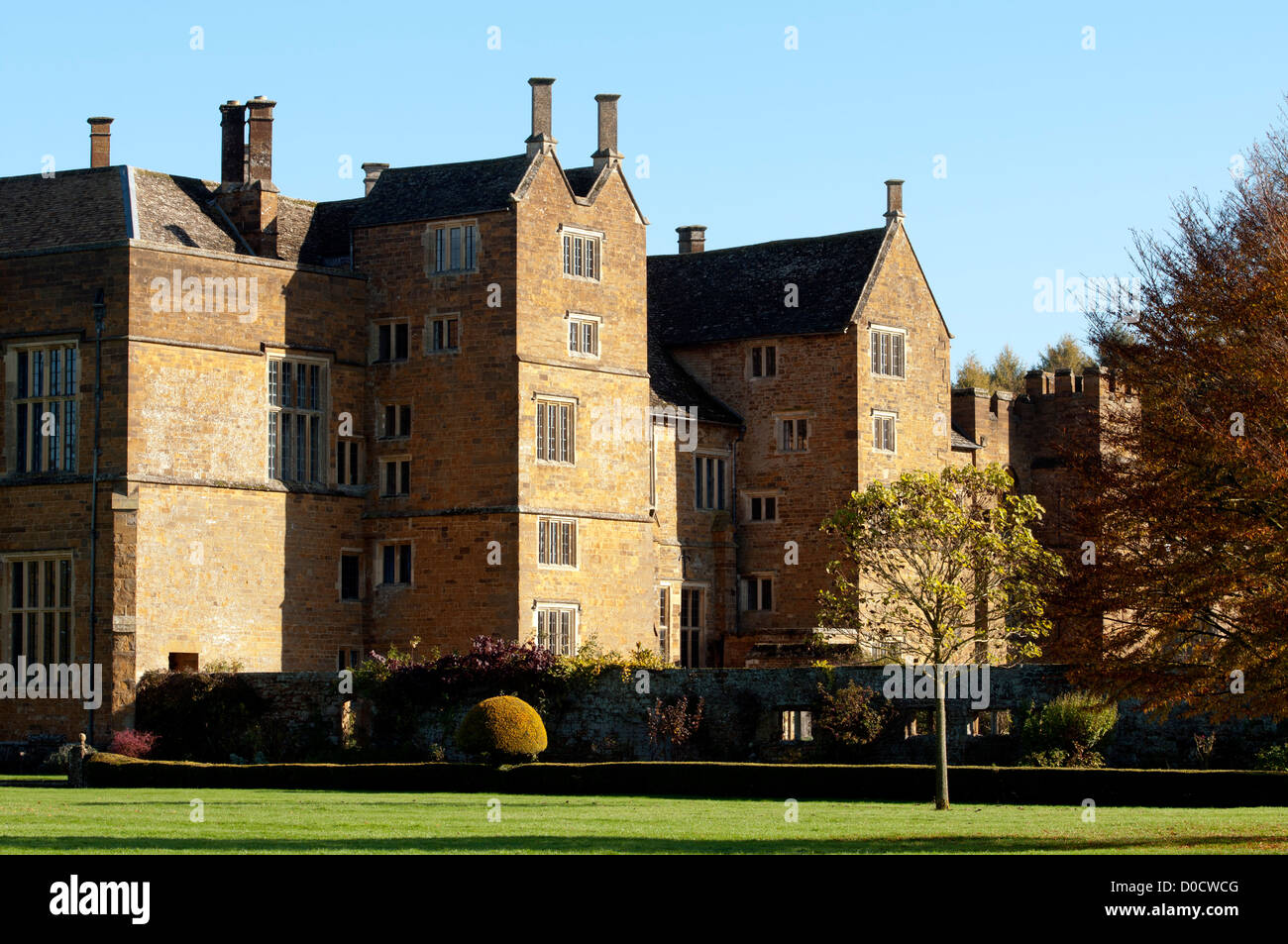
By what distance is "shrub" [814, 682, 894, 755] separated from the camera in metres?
41.8

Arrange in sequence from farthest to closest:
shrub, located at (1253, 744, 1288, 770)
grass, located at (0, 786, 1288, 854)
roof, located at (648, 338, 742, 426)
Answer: roof, located at (648, 338, 742, 426) < shrub, located at (1253, 744, 1288, 770) < grass, located at (0, 786, 1288, 854)

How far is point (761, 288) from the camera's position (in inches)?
2404

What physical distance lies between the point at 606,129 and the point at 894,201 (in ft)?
35.4

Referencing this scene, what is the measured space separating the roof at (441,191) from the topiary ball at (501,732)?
14587 mm

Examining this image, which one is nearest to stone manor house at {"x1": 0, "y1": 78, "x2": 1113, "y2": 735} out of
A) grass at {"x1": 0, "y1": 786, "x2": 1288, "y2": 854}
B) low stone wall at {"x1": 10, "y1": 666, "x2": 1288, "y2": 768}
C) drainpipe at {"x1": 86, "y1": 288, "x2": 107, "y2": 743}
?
drainpipe at {"x1": 86, "y1": 288, "x2": 107, "y2": 743}

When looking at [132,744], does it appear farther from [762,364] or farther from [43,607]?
[762,364]

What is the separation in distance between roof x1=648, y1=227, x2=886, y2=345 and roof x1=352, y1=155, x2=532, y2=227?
11504mm

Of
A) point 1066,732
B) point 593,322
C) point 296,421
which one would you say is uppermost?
point 593,322

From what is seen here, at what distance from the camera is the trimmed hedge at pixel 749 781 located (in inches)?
1334

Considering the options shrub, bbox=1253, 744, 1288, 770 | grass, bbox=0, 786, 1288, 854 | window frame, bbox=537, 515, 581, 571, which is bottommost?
grass, bbox=0, 786, 1288, 854

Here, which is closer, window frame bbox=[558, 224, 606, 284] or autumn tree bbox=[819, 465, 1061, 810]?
autumn tree bbox=[819, 465, 1061, 810]

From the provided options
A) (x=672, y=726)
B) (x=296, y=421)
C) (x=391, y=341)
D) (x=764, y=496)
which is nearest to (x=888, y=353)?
(x=764, y=496)

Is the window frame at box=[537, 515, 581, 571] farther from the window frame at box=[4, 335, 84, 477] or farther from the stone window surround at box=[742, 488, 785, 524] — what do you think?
the window frame at box=[4, 335, 84, 477]
